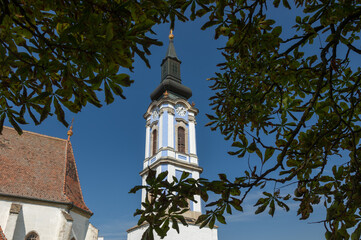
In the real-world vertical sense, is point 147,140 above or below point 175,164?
above

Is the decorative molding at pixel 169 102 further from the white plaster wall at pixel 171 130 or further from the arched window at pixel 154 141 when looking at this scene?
Result: the arched window at pixel 154 141

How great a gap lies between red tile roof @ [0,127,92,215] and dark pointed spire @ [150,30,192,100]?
10.4m

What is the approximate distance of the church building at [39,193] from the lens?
1338 cm

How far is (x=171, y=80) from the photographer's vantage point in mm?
26859

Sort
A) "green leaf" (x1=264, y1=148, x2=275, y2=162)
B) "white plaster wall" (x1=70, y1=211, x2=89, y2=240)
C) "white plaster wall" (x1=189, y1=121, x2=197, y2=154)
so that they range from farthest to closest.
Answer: "white plaster wall" (x1=189, y1=121, x2=197, y2=154)
"white plaster wall" (x1=70, y1=211, x2=89, y2=240)
"green leaf" (x1=264, y1=148, x2=275, y2=162)

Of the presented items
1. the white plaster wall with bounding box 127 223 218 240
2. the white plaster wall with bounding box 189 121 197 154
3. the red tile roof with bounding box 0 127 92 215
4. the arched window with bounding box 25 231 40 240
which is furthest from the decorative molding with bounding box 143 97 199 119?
the arched window with bounding box 25 231 40 240

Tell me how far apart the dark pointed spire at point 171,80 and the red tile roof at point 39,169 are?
10.4m

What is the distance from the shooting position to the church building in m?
13.4

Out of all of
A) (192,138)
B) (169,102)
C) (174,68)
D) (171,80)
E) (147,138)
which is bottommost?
(192,138)

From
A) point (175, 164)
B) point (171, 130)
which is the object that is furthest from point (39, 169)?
point (171, 130)

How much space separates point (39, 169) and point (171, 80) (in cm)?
1437

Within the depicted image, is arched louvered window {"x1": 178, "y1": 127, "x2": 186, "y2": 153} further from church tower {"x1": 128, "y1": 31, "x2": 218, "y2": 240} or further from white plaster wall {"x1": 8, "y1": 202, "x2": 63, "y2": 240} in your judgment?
white plaster wall {"x1": 8, "y1": 202, "x2": 63, "y2": 240}

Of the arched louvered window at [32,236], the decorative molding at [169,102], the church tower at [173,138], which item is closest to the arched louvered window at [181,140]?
the church tower at [173,138]

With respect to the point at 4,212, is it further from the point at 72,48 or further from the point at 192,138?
the point at 72,48
